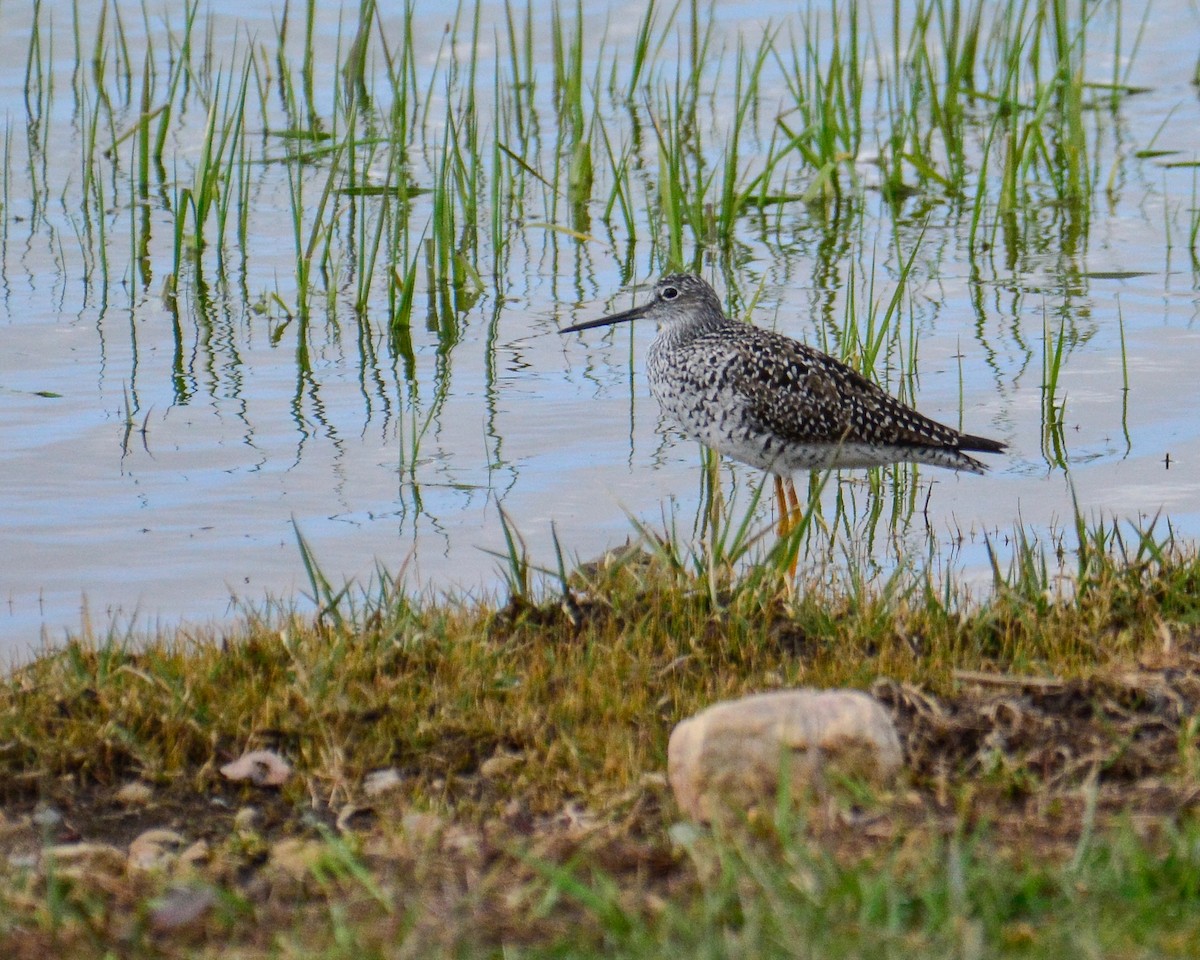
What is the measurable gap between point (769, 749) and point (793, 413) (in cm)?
319

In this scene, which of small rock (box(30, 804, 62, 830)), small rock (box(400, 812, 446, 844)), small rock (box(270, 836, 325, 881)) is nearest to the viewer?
small rock (box(270, 836, 325, 881))

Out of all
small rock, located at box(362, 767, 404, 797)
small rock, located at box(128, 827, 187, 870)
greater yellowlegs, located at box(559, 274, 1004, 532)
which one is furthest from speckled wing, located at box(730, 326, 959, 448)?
small rock, located at box(128, 827, 187, 870)

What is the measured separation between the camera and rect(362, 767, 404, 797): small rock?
4.15 meters

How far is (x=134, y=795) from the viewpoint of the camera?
13.6ft

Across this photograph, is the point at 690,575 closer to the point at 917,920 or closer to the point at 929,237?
the point at 917,920

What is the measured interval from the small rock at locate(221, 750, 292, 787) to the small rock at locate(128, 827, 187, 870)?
237mm

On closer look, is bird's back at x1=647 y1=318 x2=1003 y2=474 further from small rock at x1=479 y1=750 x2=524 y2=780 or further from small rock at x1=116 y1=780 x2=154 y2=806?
small rock at x1=116 y1=780 x2=154 y2=806

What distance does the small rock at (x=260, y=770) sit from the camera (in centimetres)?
420

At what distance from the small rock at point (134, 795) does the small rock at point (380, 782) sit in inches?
20.4

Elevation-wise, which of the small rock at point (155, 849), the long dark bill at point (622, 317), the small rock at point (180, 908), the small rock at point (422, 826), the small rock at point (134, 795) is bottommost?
the small rock at point (134, 795)

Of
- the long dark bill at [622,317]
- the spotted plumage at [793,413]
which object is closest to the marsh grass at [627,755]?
the spotted plumage at [793,413]

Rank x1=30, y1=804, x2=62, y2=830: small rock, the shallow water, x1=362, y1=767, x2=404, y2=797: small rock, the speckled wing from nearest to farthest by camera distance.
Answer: x1=30, y1=804, x2=62, y2=830: small rock → x1=362, y1=767, x2=404, y2=797: small rock → the shallow water → the speckled wing

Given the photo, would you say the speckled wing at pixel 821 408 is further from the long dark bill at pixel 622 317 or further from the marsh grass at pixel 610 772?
the marsh grass at pixel 610 772

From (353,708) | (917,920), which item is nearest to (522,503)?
(353,708)
